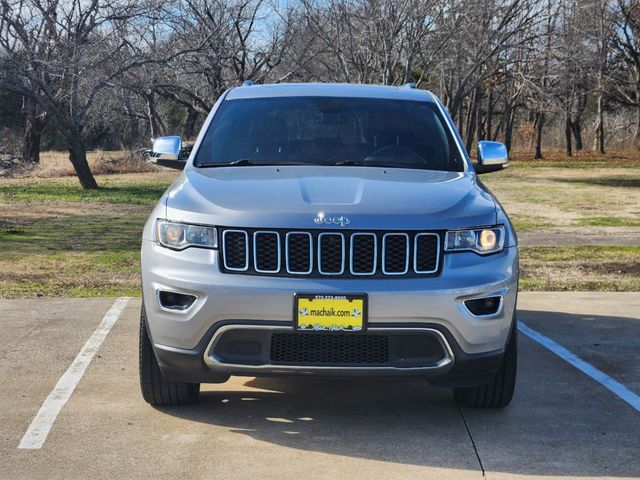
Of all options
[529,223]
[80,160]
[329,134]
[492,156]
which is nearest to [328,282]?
[329,134]

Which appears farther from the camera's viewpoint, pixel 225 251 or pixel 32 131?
pixel 32 131

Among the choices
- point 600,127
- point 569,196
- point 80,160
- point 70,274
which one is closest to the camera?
point 70,274

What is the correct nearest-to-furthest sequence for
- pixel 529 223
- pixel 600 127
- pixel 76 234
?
pixel 76 234 < pixel 529 223 < pixel 600 127

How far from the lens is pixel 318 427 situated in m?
5.18

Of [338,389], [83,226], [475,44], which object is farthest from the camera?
[475,44]

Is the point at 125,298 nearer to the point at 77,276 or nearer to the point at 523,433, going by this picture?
the point at 77,276

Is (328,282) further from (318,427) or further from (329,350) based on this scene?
(318,427)

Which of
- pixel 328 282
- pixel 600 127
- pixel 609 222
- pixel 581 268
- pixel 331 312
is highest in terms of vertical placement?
pixel 328 282

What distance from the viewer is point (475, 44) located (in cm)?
3547

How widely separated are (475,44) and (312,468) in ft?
106

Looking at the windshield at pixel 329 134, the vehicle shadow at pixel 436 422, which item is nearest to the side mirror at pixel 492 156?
the windshield at pixel 329 134

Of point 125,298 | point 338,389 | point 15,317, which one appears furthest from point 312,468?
point 125,298

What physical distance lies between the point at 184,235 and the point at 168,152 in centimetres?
159

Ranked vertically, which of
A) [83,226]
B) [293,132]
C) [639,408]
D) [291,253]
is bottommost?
[83,226]
